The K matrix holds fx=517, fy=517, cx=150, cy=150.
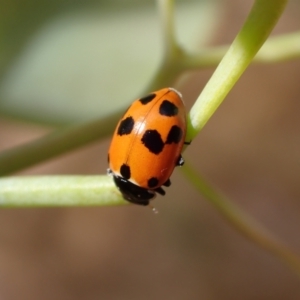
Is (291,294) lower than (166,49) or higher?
lower

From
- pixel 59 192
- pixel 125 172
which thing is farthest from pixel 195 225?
pixel 59 192

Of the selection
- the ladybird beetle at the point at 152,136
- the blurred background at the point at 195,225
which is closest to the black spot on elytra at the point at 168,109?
the ladybird beetle at the point at 152,136

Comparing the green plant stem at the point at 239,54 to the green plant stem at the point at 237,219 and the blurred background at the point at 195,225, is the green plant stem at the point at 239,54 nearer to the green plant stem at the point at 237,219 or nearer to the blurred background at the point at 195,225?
the green plant stem at the point at 237,219

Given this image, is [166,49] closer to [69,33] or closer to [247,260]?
[69,33]

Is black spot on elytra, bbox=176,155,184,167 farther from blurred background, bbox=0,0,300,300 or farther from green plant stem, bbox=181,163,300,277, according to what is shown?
blurred background, bbox=0,0,300,300

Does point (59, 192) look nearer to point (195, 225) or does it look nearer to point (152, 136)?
point (152, 136)

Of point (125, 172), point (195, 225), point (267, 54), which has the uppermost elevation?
point (267, 54)

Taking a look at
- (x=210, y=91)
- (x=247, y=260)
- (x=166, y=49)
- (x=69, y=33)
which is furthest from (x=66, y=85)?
(x=247, y=260)
